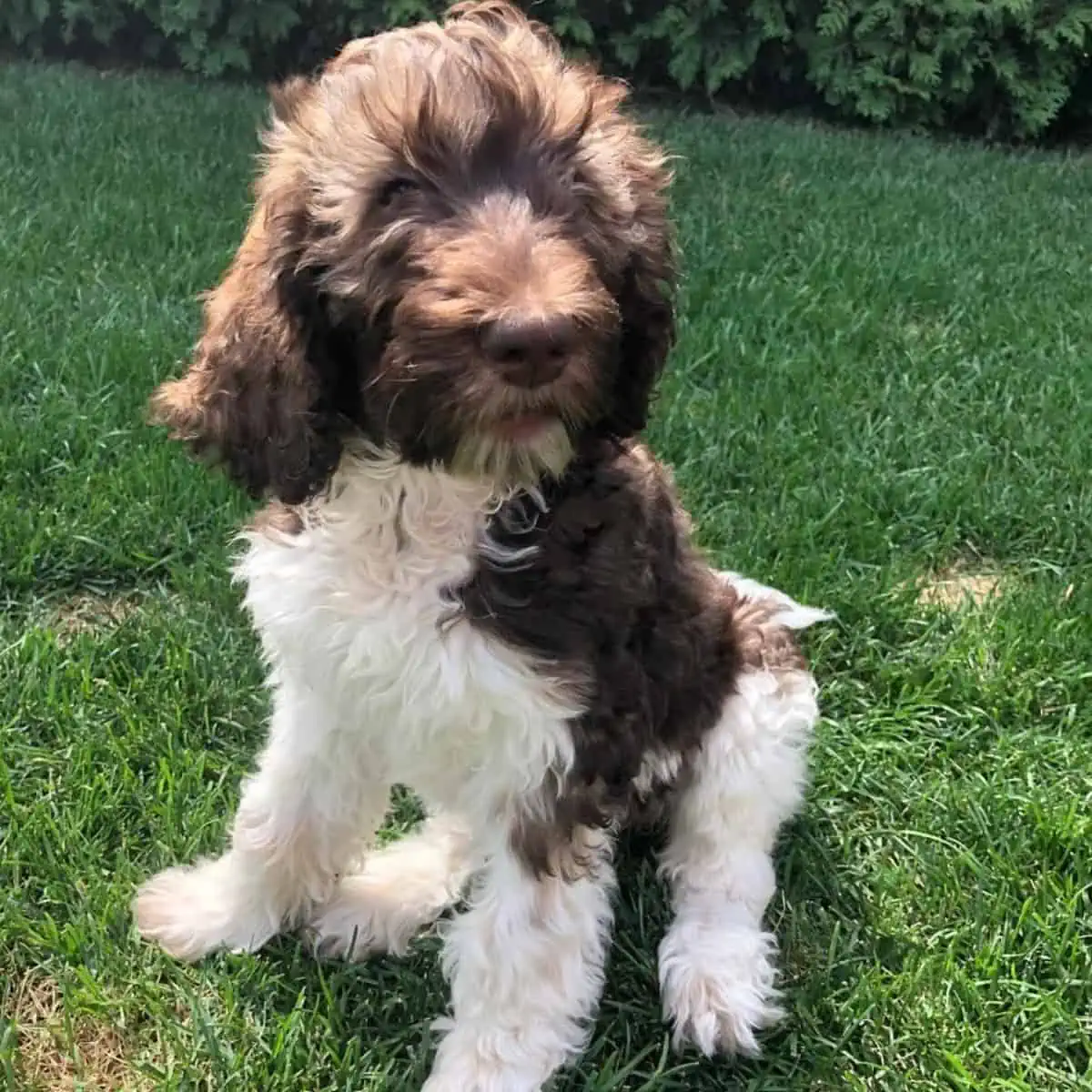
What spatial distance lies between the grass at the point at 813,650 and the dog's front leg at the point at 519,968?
15 centimetres

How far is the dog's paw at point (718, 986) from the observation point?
2922mm

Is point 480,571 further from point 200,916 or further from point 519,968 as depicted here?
point 200,916

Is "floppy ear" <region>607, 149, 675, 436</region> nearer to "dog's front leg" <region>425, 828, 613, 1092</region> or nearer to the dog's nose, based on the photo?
the dog's nose

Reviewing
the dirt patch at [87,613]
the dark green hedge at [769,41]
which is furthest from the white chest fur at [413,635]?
the dark green hedge at [769,41]

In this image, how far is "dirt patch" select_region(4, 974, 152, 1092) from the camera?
9.17 ft

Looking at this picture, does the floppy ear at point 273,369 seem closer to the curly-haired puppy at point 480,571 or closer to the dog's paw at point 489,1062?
the curly-haired puppy at point 480,571

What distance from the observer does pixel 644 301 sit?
251cm

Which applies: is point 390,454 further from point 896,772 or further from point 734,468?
point 734,468

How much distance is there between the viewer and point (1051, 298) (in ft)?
22.4

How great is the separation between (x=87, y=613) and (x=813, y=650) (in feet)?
7.31

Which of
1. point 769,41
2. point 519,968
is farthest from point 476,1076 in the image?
point 769,41

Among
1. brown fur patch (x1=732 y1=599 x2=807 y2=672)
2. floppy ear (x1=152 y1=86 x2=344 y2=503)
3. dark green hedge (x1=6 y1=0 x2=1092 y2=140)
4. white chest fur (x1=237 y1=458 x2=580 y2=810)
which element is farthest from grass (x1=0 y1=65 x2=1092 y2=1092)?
dark green hedge (x1=6 y1=0 x2=1092 y2=140)

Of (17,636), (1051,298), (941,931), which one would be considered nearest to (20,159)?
(17,636)

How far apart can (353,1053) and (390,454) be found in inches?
50.7
